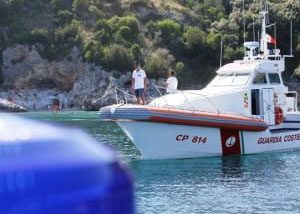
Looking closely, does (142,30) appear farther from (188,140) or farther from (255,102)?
(188,140)

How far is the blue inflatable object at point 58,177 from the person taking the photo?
1627mm

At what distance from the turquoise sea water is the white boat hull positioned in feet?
1.18

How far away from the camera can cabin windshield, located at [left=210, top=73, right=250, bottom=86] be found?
849 inches

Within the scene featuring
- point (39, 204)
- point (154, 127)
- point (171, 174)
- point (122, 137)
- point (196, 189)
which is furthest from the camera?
point (122, 137)

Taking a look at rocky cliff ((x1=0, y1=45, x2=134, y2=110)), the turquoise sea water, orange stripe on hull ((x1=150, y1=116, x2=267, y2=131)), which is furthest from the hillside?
the turquoise sea water

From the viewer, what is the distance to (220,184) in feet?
48.3

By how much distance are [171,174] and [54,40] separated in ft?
215

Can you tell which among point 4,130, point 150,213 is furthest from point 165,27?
point 4,130

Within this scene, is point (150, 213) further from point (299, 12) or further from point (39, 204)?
point (299, 12)

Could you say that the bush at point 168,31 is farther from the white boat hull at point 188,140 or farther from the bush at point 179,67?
the white boat hull at point 188,140

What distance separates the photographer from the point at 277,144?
72.4 ft

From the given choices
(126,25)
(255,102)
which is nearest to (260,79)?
(255,102)

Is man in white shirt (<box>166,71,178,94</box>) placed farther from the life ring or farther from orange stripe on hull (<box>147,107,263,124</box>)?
the life ring

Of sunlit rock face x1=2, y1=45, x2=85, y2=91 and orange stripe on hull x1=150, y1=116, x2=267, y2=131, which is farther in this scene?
sunlit rock face x1=2, y1=45, x2=85, y2=91
